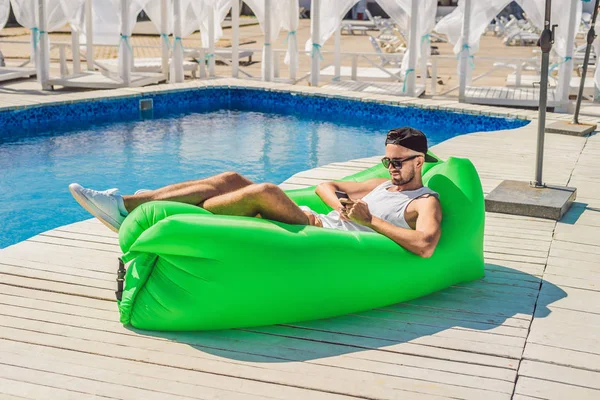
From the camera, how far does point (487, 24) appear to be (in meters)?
10.9

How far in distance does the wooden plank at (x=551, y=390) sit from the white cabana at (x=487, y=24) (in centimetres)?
850

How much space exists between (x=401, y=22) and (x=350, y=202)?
9405 millimetres

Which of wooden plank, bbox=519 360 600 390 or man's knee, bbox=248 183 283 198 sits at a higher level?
man's knee, bbox=248 183 283 198

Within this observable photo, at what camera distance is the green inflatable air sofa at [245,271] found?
10.4 ft

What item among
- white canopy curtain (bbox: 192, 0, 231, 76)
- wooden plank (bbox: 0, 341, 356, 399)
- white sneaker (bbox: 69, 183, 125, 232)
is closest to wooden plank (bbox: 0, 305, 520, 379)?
wooden plank (bbox: 0, 341, 356, 399)

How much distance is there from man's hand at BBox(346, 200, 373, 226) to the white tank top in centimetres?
20

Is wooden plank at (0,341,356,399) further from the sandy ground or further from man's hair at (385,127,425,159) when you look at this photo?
the sandy ground

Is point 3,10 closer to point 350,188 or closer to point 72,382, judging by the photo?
point 350,188

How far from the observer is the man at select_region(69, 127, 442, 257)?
11.6ft

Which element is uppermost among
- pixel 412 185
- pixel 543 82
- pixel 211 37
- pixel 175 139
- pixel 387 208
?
pixel 211 37

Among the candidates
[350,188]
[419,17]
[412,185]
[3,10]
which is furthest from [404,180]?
[3,10]

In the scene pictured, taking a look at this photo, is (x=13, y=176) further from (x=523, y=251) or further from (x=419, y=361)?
(x=419, y=361)

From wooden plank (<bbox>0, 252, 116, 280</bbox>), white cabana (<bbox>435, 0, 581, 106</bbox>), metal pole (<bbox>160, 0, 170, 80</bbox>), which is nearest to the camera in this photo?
wooden plank (<bbox>0, 252, 116, 280</bbox>)

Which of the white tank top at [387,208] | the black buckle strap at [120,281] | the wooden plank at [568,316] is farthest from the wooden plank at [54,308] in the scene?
the wooden plank at [568,316]
